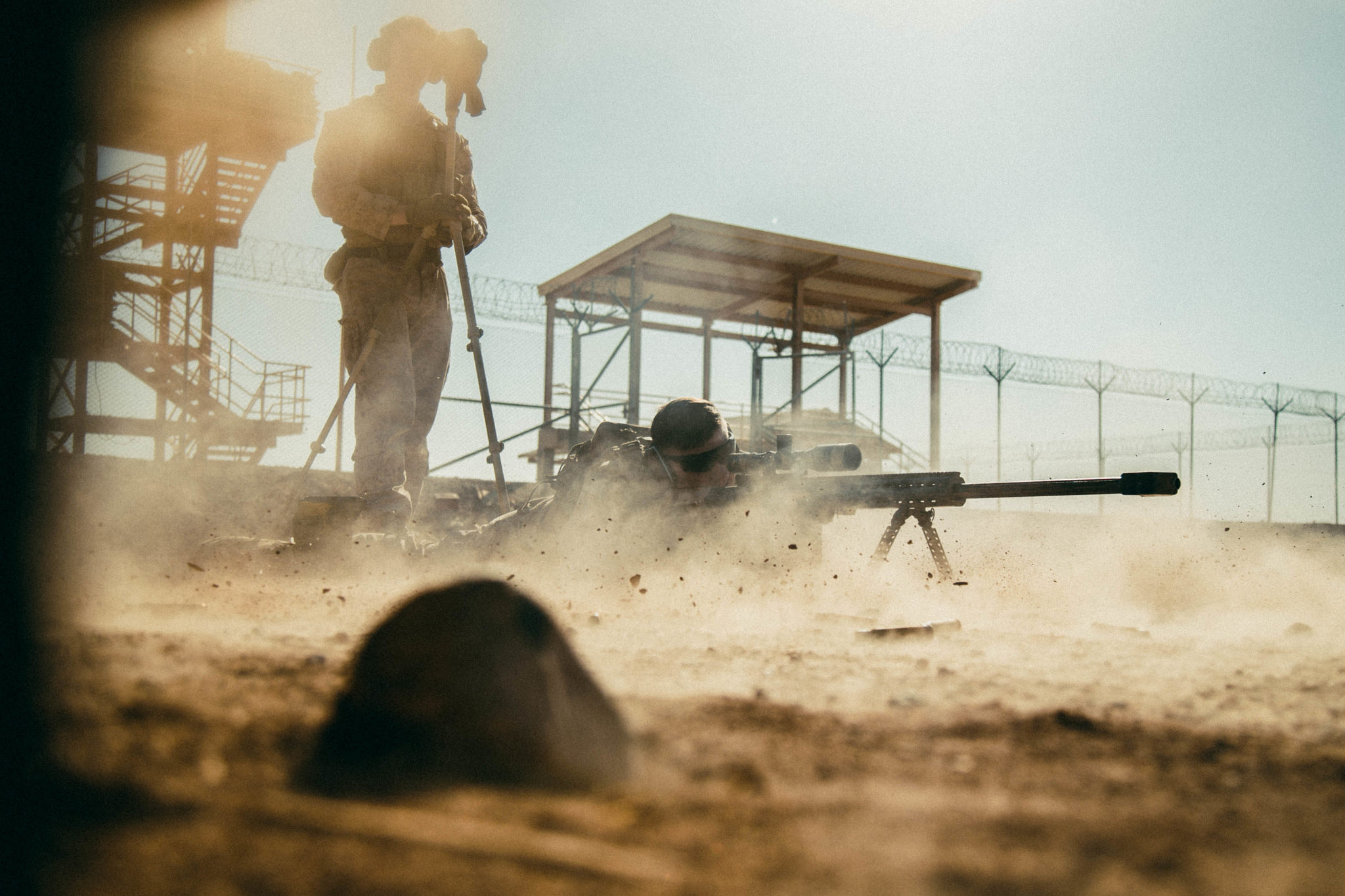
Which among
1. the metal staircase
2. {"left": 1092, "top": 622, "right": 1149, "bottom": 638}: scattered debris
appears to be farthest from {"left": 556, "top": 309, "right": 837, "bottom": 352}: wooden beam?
{"left": 1092, "top": 622, "right": 1149, "bottom": 638}: scattered debris

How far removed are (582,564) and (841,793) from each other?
3724 mm

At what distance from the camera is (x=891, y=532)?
4.98 m

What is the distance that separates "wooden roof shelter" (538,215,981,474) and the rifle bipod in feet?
20.1

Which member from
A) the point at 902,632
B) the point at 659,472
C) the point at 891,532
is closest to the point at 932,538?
the point at 891,532

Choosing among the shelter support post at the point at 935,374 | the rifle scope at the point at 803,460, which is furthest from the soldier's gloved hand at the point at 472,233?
the shelter support post at the point at 935,374

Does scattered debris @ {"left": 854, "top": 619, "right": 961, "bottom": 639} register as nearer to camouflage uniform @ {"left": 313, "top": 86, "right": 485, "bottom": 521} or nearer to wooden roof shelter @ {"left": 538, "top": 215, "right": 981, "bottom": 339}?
camouflage uniform @ {"left": 313, "top": 86, "right": 485, "bottom": 521}

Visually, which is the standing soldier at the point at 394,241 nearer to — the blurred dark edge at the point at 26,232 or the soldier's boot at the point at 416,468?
the soldier's boot at the point at 416,468

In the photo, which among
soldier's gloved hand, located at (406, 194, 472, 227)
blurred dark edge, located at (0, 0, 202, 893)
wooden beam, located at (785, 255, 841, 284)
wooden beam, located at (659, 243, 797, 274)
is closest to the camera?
blurred dark edge, located at (0, 0, 202, 893)

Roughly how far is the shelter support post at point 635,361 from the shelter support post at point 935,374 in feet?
16.9

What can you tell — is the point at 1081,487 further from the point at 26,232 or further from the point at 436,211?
the point at 26,232

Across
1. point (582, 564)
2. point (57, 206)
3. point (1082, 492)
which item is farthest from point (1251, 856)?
point (582, 564)

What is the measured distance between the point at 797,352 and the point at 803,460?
25.1ft

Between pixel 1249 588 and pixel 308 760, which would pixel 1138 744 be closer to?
pixel 308 760

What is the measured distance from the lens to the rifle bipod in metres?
4.82
